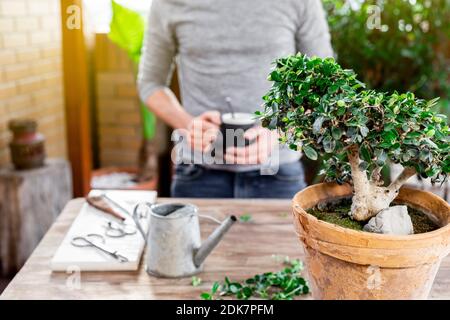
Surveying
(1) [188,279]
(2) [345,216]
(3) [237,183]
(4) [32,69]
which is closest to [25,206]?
(4) [32,69]

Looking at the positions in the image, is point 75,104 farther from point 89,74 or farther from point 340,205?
point 340,205

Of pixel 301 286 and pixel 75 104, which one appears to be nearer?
pixel 301 286

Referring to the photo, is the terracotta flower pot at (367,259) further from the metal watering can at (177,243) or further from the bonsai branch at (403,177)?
the metal watering can at (177,243)

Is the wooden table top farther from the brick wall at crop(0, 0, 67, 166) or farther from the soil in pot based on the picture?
the brick wall at crop(0, 0, 67, 166)

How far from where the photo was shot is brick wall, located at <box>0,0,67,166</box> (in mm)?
3188

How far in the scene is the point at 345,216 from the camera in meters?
1.04

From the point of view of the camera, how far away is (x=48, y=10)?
357 cm

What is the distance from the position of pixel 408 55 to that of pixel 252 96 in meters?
1.30

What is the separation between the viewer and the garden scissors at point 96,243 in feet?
4.35

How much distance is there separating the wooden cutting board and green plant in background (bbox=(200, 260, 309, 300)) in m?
0.22

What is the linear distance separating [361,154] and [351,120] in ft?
0.22

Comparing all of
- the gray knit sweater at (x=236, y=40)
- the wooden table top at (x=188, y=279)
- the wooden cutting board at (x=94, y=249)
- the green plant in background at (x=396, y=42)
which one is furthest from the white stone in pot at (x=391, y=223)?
the green plant in background at (x=396, y=42)

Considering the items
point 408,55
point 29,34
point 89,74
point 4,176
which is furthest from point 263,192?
point 89,74

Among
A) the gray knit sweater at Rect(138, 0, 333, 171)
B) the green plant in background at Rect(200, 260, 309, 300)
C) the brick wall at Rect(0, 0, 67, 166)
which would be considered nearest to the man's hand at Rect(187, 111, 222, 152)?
the gray knit sweater at Rect(138, 0, 333, 171)
